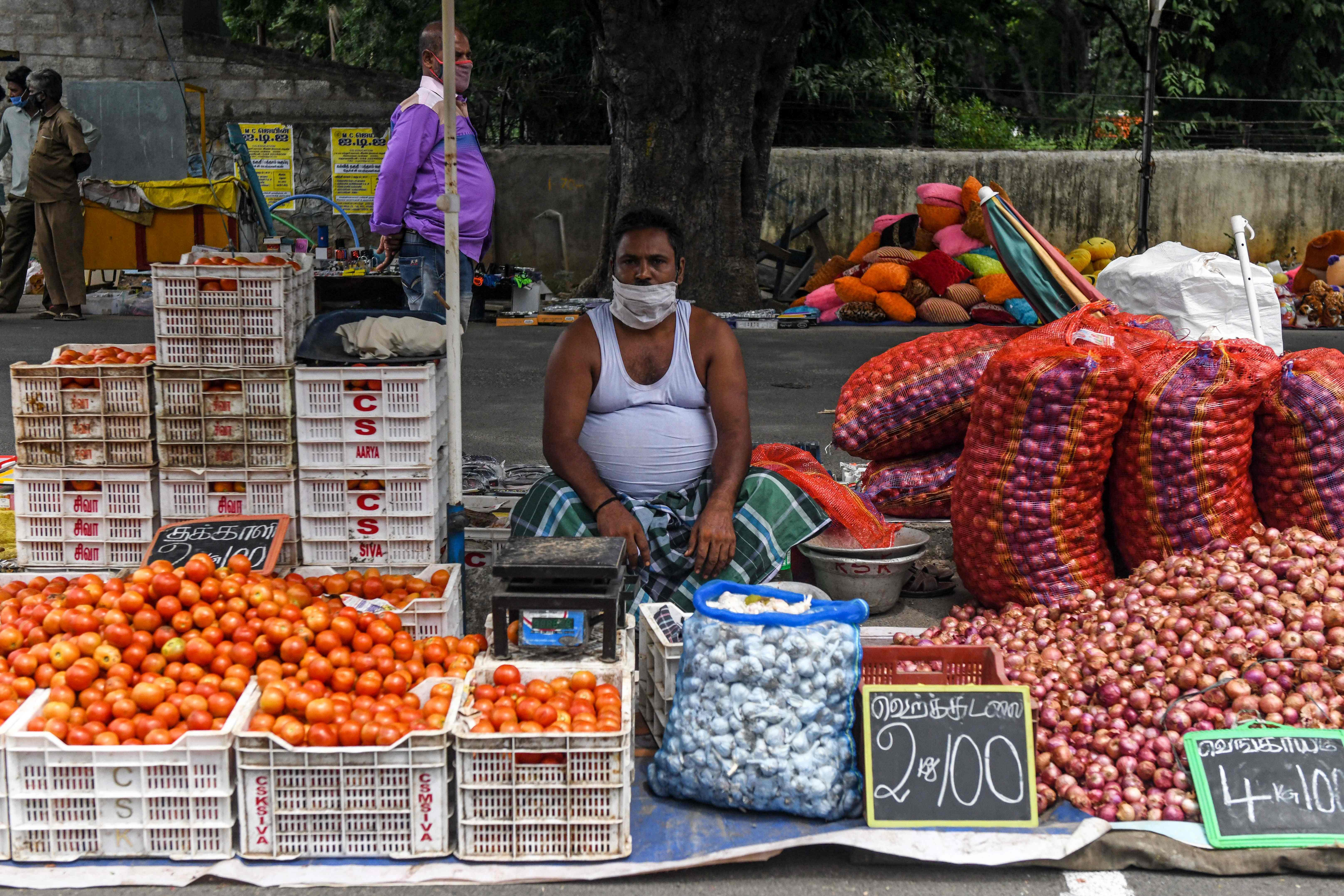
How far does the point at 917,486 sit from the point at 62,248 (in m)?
9.39

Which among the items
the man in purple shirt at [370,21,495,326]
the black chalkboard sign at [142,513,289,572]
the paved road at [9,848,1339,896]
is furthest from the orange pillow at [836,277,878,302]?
the paved road at [9,848,1339,896]

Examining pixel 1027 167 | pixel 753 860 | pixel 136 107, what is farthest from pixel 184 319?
pixel 1027 167

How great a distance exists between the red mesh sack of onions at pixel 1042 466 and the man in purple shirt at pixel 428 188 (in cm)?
241

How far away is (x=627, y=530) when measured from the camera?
4020mm

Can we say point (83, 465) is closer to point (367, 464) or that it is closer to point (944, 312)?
point (367, 464)

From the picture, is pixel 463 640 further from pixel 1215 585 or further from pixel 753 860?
pixel 1215 585

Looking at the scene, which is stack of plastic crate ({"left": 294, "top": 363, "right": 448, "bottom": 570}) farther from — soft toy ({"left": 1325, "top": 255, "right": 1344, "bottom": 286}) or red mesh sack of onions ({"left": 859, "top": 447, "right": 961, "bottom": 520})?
soft toy ({"left": 1325, "top": 255, "right": 1344, "bottom": 286})

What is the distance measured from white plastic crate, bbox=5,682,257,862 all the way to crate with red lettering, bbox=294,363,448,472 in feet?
4.19

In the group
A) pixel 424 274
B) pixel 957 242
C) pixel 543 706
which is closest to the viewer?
pixel 543 706

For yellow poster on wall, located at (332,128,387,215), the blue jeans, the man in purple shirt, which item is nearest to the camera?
the man in purple shirt

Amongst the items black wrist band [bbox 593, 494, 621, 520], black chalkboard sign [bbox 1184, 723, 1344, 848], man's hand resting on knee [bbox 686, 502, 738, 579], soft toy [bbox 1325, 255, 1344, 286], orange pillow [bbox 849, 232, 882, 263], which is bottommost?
black chalkboard sign [bbox 1184, 723, 1344, 848]

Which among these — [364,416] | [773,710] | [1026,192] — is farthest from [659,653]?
[1026,192]

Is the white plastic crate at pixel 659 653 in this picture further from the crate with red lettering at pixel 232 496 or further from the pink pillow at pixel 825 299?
the pink pillow at pixel 825 299

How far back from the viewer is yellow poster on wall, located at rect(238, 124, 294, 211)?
15492 mm
